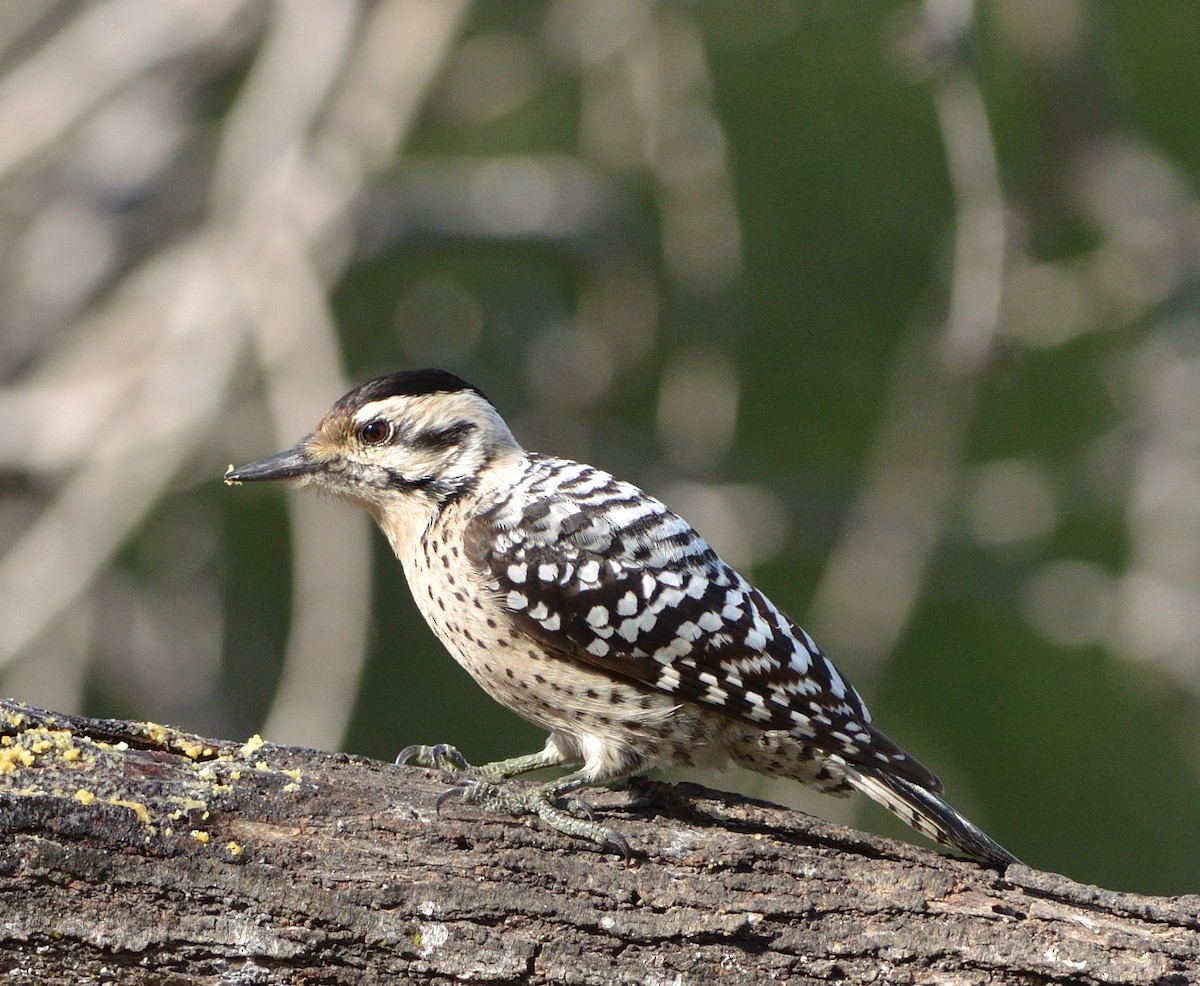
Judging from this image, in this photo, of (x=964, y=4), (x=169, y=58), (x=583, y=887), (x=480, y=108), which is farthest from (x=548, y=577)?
(x=480, y=108)

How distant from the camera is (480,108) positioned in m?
7.22

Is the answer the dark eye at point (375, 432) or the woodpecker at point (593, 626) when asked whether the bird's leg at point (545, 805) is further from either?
the dark eye at point (375, 432)

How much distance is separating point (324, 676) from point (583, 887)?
2.97 m

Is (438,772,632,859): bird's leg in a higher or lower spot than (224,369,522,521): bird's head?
lower

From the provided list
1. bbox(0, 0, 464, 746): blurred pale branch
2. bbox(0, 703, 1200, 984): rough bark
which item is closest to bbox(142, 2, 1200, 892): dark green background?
bbox(0, 0, 464, 746): blurred pale branch

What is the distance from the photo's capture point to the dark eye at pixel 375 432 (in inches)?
152

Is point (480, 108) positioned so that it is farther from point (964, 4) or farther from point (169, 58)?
point (964, 4)

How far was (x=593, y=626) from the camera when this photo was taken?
138 inches

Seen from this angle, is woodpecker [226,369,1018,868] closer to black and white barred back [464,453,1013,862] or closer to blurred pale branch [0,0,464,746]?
black and white barred back [464,453,1013,862]

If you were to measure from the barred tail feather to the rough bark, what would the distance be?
124 millimetres

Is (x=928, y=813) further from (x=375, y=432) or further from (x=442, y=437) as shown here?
(x=375, y=432)

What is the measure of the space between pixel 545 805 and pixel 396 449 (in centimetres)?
113

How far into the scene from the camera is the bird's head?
3.87 m

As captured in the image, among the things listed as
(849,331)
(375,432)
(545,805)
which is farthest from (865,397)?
(545,805)
